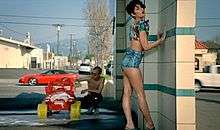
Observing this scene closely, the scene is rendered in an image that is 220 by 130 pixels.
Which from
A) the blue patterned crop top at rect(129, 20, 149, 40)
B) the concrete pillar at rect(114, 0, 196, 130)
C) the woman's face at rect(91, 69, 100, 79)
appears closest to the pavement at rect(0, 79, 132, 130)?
the woman's face at rect(91, 69, 100, 79)

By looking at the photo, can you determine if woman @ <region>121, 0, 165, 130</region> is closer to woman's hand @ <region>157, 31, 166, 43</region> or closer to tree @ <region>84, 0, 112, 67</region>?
woman's hand @ <region>157, 31, 166, 43</region>

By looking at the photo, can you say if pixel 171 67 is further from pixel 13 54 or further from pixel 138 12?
pixel 13 54

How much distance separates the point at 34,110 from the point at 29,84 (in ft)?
66.7

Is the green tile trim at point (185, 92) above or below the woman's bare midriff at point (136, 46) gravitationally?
below

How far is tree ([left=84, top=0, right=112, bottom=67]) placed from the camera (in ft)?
184

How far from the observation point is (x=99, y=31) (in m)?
58.5

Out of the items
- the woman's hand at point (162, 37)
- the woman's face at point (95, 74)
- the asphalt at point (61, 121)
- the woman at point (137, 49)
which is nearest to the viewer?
the woman at point (137, 49)

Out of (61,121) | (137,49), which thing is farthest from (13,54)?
(137,49)

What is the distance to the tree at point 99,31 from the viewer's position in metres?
56.1

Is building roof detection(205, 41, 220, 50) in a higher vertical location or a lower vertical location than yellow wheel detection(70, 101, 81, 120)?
higher

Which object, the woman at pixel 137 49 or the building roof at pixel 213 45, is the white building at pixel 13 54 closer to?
the building roof at pixel 213 45

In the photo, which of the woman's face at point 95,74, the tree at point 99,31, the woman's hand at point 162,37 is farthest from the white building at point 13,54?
the woman's hand at point 162,37

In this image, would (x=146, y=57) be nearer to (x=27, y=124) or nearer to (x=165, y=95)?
(x=165, y=95)

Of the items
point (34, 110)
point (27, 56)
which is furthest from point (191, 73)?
point (27, 56)
